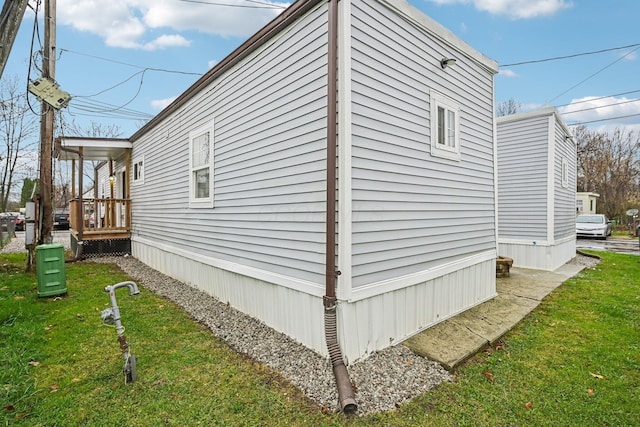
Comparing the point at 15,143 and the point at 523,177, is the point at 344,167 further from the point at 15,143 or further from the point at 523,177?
the point at 15,143

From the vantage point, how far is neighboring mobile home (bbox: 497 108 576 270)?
8172mm

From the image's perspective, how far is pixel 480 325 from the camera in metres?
4.29

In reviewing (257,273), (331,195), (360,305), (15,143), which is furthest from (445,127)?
(15,143)

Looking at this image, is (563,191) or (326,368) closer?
(326,368)

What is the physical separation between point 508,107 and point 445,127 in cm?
3129

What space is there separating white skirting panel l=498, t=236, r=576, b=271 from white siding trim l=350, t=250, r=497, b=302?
3.88 meters

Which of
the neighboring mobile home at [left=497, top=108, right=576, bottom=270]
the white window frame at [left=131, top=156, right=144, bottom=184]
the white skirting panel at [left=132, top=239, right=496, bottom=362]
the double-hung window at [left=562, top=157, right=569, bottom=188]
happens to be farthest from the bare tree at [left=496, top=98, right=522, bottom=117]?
the white window frame at [left=131, top=156, right=144, bottom=184]

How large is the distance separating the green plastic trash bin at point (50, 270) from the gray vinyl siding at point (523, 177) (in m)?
10.1

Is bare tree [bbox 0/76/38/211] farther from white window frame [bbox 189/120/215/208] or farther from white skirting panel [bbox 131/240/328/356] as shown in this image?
white skirting panel [bbox 131/240/328/356]

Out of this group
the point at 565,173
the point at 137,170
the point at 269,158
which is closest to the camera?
the point at 269,158

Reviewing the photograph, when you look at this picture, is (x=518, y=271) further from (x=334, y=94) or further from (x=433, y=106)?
(x=334, y=94)

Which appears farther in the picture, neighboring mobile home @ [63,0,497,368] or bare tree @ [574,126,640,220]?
bare tree @ [574,126,640,220]

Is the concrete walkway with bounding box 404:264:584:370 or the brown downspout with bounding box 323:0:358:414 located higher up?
the brown downspout with bounding box 323:0:358:414

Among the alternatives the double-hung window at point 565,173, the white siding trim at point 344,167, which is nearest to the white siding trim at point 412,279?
the white siding trim at point 344,167
